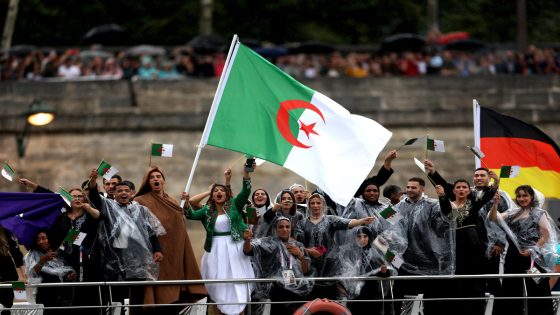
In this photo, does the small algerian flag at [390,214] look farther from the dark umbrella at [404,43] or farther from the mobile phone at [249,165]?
the dark umbrella at [404,43]

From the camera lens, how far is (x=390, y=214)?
18984 millimetres

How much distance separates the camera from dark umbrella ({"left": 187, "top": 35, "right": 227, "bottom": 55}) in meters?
38.1

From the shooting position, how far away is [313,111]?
2098cm

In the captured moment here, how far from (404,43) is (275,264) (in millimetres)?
19027

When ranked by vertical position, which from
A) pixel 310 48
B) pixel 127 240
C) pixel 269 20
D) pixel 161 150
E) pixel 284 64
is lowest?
pixel 127 240

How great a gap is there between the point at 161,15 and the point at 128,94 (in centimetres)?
1129

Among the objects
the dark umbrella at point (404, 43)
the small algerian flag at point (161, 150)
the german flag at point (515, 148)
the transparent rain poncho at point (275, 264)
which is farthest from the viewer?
the dark umbrella at point (404, 43)

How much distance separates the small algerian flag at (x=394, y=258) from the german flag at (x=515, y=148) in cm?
381

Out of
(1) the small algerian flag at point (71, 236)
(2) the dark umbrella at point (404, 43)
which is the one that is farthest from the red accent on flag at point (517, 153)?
(2) the dark umbrella at point (404, 43)

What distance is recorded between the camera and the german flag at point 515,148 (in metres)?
22.9

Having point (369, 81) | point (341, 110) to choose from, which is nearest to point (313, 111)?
point (341, 110)

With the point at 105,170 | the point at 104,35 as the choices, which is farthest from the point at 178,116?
the point at 105,170

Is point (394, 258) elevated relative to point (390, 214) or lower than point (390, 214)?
lower

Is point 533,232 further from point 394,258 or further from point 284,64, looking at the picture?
point 284,64
